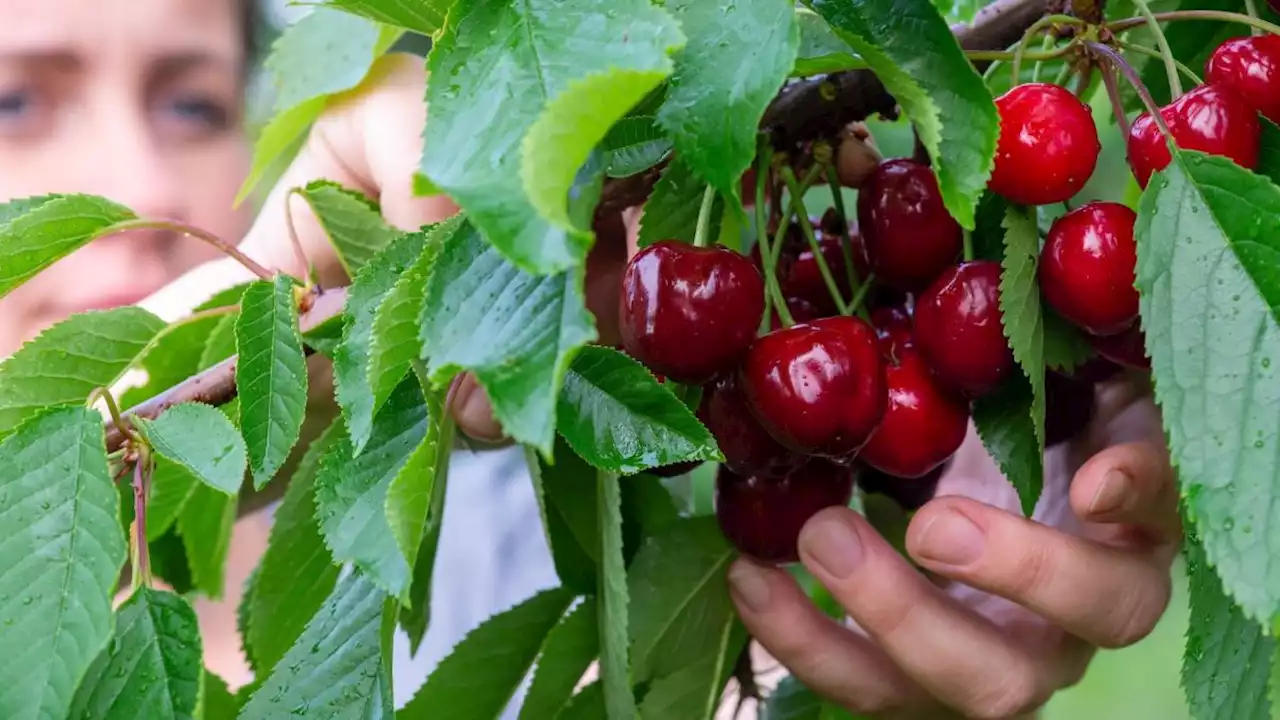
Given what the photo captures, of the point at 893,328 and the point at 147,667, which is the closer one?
the point at 147,667

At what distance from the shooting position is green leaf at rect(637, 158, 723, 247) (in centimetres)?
44

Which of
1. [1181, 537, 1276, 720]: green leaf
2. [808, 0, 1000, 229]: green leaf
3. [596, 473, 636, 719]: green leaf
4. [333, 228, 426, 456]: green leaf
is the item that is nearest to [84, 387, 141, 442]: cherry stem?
[333, 228, 426, 456]: green leaf

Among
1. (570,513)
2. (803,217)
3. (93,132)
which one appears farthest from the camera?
(93,132)

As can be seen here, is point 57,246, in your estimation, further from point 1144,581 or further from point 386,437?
point 1144,581

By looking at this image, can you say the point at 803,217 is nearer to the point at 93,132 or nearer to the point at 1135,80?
the point at 1135,80

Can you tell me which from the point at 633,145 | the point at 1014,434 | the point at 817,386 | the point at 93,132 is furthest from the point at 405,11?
the point at 93,132

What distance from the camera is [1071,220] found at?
0.41 m

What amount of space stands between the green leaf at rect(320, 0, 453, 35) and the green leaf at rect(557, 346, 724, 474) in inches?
5.0

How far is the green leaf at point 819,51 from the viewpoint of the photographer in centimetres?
33

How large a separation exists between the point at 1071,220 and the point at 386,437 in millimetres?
278

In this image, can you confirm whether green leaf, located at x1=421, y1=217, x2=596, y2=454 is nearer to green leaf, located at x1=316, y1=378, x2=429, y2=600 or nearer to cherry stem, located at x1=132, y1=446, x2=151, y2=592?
green leaf, located at x1=316, y1=378, x2=429, y2=600

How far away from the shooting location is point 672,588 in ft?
2.04

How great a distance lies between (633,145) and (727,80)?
72 millimetres

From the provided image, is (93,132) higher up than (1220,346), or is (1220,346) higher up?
(93,132)
